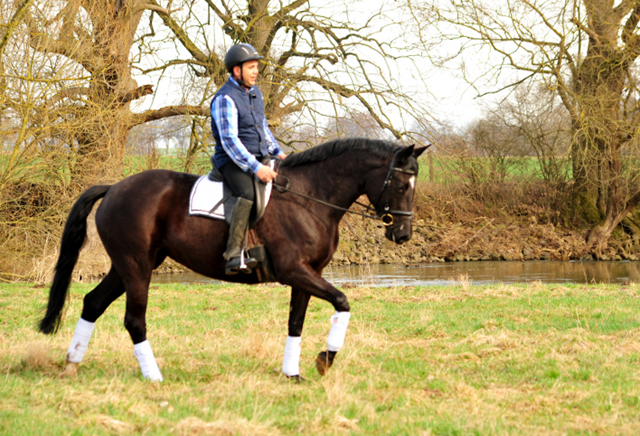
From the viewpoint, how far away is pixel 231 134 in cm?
514

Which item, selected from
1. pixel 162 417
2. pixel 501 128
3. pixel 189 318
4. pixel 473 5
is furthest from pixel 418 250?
pixel 162 417

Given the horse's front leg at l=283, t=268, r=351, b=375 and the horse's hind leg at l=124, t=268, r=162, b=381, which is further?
the horse's hind leg at l=124, t=268, r=162, b=381

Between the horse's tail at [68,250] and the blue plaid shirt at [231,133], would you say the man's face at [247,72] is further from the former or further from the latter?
the horse's tail at [68,250]

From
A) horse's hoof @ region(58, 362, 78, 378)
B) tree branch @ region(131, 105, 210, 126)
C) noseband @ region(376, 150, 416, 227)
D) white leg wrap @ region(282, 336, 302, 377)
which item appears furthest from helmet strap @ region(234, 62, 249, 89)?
tree branch @ region(131, 105, 210, 126)

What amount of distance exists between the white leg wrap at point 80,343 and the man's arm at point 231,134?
207cm

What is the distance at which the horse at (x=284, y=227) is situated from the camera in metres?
5.18

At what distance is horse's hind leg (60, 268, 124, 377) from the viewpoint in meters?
5.35

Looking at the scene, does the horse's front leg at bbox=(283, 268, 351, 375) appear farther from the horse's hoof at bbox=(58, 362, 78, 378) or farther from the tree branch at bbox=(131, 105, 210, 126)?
the tree branch at bbox=(131, 105, 210, 126)

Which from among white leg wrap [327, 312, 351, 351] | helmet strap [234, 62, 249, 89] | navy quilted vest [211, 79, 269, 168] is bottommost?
white leg wrap [327, 312, 351, 351]

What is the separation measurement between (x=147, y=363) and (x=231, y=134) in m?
2.07

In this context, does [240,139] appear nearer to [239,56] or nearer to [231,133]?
[231,133]

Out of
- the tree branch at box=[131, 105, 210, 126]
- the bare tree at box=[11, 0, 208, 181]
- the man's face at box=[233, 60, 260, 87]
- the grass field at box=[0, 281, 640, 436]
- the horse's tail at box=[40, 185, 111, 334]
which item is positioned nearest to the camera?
the grass field at box=[0, 281, 640, 436]

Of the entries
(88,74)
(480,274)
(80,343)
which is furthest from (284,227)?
(480,274)

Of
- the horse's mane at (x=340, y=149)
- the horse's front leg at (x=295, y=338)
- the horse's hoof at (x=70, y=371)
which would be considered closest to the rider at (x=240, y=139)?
the horse's mane at (x=340, y=149)
